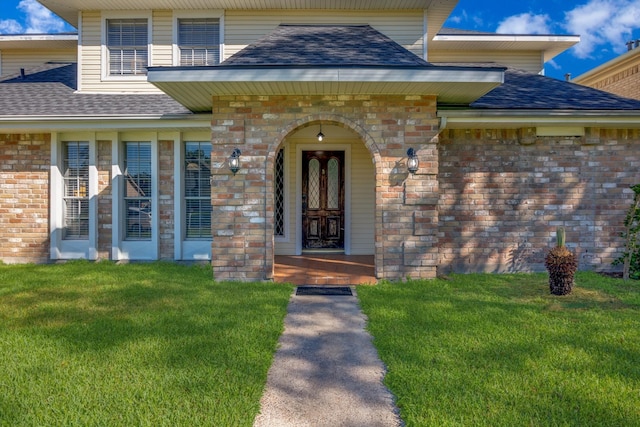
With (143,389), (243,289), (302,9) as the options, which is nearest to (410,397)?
(143,389)

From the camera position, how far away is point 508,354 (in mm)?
3232

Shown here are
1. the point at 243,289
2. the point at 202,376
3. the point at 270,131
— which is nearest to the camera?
the point at 202,376

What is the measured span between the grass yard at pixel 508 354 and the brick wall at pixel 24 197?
6536mm

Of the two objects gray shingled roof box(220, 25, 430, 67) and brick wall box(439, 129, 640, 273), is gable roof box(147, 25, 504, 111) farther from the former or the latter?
brick wall box(439, 129, 640, 273)

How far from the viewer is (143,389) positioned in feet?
8.72

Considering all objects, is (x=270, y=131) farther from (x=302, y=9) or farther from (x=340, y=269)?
(x=302, y=9)

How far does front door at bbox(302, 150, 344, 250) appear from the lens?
29.2 feet

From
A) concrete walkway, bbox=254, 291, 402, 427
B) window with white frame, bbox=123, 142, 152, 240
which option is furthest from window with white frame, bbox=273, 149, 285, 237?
concrete walkway, bbox=254, 291, 402, 427

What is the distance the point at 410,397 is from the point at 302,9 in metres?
7.42

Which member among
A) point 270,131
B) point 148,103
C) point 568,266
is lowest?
point 568,266

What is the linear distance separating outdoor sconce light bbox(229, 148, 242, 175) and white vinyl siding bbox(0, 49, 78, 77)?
7.32 m

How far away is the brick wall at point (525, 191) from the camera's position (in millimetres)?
6867

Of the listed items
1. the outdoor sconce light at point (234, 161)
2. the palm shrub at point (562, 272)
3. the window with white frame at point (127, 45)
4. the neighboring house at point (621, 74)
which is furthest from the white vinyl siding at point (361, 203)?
the neighboring house at point (621, 74)

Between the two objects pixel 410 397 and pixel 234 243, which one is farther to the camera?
pixel 234 243
